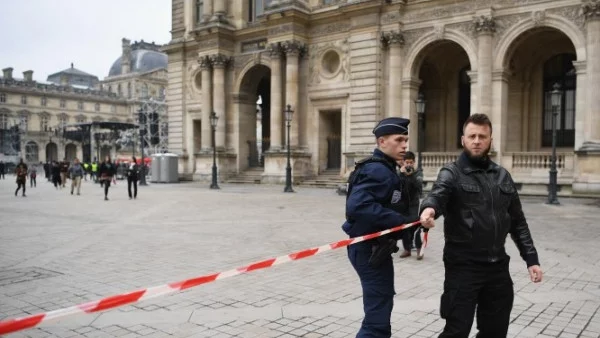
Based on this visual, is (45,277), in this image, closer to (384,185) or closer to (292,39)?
(384,185)

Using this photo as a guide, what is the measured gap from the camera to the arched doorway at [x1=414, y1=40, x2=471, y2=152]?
28625 millimetres

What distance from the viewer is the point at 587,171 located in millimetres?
19812

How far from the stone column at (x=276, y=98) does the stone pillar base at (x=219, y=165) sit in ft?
13.3

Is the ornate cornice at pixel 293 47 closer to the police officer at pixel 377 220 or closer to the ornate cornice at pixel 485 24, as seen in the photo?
the ornate cornice at pixel 485 24

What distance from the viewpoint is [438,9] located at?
24172mm

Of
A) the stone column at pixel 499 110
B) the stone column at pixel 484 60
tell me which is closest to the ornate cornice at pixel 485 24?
the stone column at pixel 484 60

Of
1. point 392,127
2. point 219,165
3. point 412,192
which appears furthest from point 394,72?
point 392,127

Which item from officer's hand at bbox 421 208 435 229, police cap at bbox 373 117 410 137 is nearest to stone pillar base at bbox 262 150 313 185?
police cap at bbox 373 117 410 137

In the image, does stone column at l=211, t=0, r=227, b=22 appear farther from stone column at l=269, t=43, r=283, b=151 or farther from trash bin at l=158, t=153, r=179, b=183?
trash bin at l=158, t=153, r=179, b=183

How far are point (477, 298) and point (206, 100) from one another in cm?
A: 3074

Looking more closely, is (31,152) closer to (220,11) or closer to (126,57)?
(126,57)

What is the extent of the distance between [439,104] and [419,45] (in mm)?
5596

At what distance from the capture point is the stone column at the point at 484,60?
22484 millimetres

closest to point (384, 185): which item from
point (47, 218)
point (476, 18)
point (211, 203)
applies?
point (47, 218)
